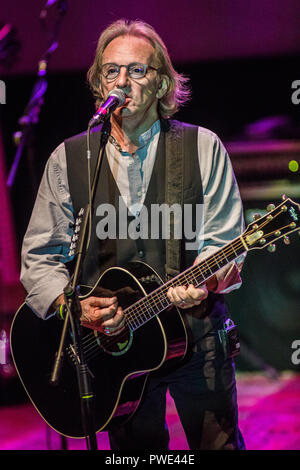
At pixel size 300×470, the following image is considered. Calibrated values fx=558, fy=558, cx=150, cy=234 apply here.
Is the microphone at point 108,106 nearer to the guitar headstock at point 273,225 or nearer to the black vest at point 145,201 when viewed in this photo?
the black vest at point 145,201

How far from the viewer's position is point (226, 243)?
2.38 meters

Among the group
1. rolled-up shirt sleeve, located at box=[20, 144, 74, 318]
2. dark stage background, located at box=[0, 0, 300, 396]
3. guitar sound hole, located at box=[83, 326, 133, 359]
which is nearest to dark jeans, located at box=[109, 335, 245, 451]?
guitar sound hole, located at box=[83, 326, 133, 359]

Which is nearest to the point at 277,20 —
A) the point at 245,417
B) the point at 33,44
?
the point at 33,44

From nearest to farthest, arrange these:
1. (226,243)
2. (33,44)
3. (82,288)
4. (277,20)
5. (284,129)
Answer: (226,243) < (82,288) < (277,20) < (33,44) < (284,129)

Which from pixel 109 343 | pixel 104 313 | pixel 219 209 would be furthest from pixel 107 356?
pixel 219 209

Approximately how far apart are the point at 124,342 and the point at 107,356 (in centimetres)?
11

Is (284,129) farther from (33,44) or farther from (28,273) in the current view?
(28,273)

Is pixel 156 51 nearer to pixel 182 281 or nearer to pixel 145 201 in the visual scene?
pixel 145 201

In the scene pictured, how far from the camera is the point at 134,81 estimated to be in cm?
250

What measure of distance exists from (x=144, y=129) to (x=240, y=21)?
6.46 feet

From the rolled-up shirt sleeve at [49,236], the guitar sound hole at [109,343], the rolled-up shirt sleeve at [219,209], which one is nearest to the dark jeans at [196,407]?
the guitar sound hole at [109,343]

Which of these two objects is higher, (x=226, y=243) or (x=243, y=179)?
(x=243, y=179)

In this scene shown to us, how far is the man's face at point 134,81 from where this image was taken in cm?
247

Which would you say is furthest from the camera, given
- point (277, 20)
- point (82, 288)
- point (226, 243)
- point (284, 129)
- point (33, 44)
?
point (284, 129)
